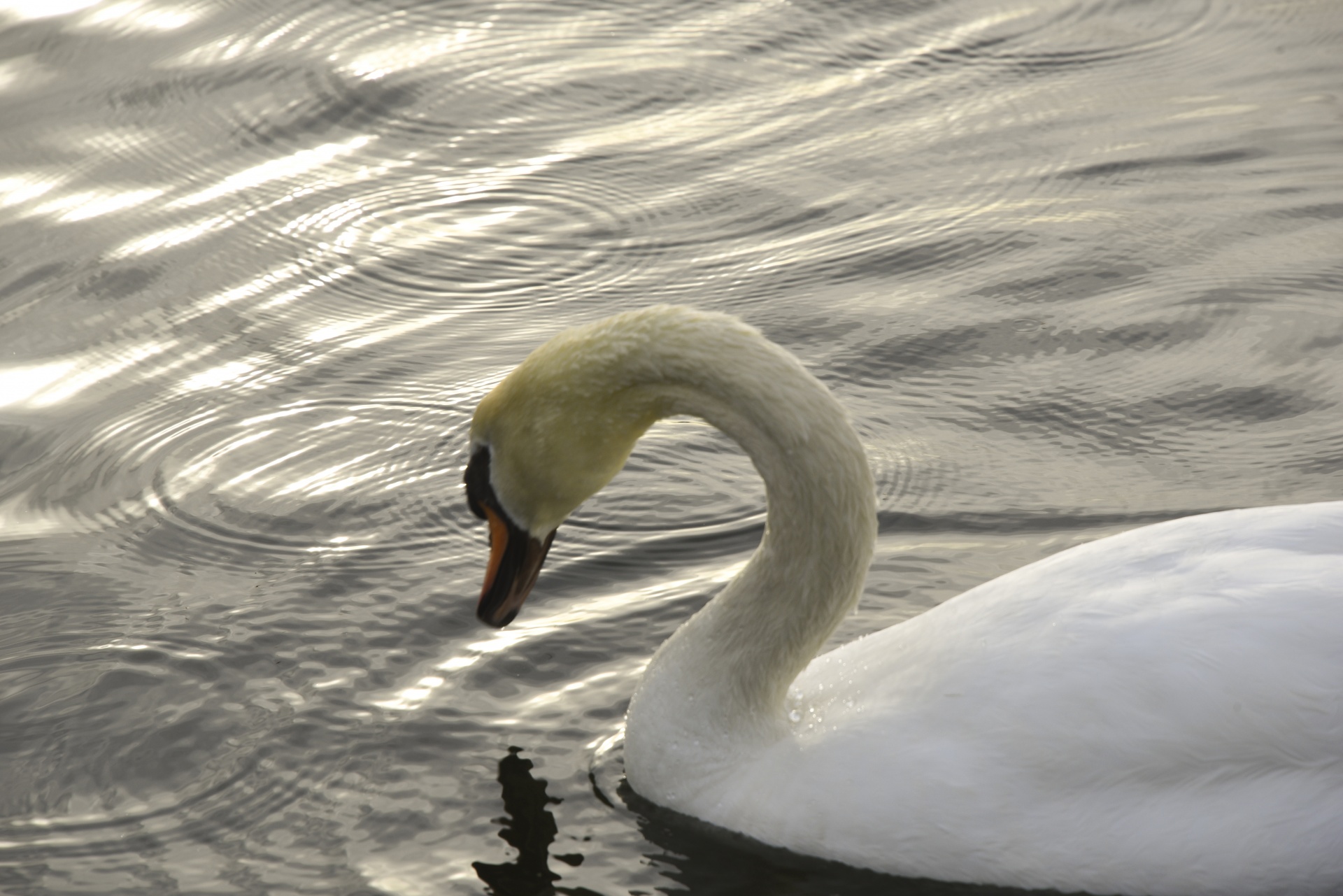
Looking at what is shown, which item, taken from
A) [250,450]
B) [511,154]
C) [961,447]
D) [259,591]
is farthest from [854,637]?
[511,154]

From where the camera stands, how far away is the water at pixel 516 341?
4555 millimetres

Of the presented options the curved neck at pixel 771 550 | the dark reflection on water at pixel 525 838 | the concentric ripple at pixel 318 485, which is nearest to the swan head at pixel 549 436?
the curved neck at pixel 771 550

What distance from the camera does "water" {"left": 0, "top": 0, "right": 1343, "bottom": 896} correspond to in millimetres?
4555

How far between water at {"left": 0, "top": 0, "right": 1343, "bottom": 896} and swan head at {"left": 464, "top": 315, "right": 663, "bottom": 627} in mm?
677

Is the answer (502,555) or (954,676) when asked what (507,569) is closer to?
(502,555)

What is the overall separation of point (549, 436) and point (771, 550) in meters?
0.63

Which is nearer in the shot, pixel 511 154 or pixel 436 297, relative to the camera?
pixel 436 297

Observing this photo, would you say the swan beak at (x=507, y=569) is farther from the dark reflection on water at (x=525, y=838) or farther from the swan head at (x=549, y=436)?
the dark reflection on water at (x=525, y=838)

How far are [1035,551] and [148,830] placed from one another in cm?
282

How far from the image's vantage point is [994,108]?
8305mm

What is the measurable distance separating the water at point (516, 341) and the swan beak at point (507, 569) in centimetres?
39

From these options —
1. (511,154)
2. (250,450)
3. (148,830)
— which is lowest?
(148,830)

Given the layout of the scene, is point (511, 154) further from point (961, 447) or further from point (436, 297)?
point (961, 447)

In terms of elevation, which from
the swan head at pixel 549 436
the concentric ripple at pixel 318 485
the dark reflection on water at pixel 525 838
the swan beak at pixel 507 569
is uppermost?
the swan head at pixel 549 436
